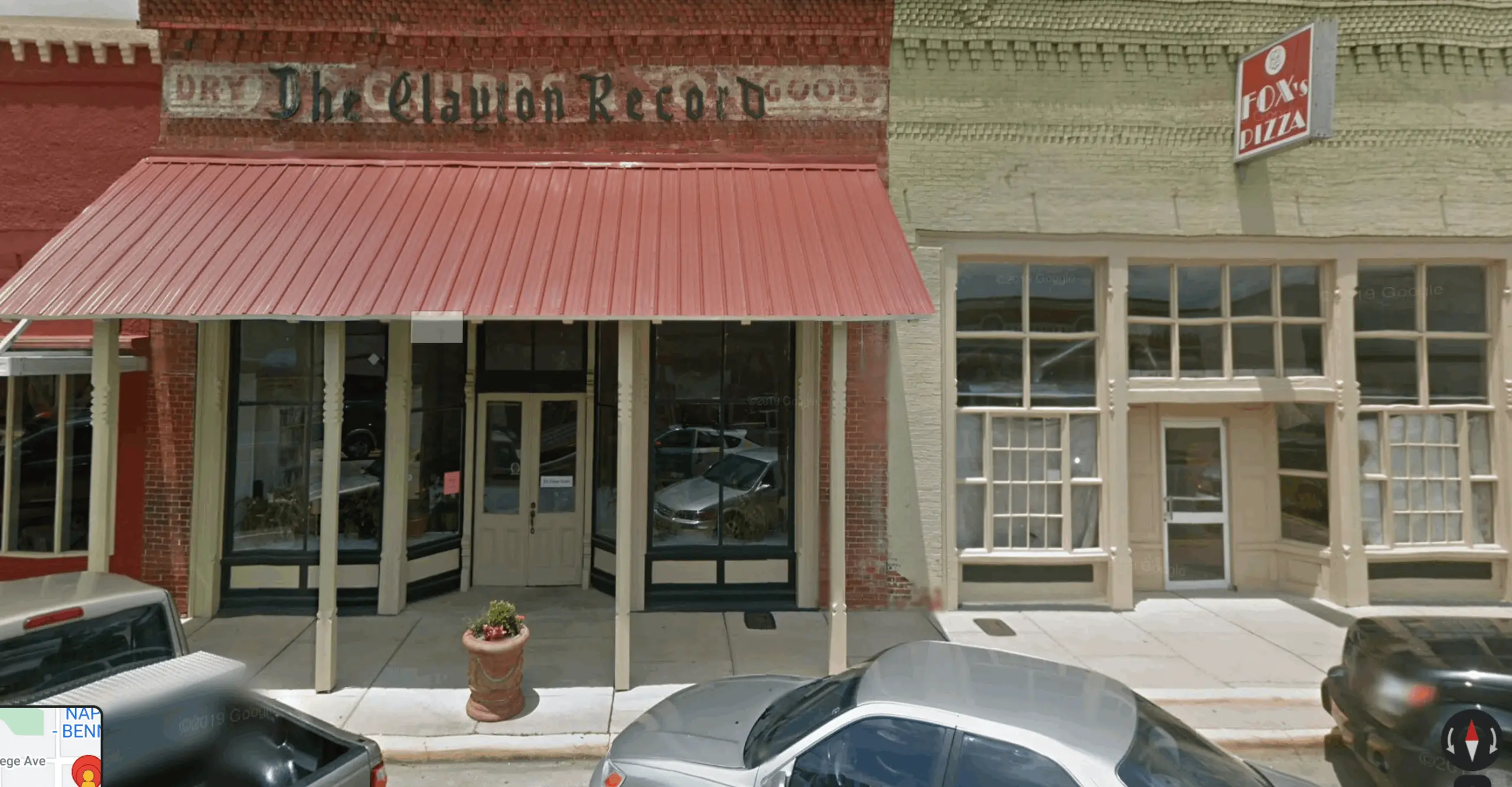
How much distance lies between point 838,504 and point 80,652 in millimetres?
5462

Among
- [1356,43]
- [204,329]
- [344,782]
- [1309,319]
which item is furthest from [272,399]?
[1356,43]

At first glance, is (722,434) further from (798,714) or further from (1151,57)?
(1151,57)

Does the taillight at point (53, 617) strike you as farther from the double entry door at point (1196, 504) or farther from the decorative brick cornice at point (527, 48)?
the double entry door at point (1196, 504)

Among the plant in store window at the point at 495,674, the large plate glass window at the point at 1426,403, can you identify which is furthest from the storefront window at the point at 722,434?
the large plate glass window at the point at 1426,403

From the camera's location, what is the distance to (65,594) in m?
4.26

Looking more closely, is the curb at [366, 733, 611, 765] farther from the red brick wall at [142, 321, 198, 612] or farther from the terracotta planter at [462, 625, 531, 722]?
the red brick wall at [142, 321, 198, 612]

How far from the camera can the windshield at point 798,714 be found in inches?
151

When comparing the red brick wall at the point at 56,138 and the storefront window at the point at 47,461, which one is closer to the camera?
the storefront window at the point at 47,461

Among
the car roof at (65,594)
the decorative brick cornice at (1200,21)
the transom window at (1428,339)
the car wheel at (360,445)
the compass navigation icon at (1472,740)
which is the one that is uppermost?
the decorative brick cornice at (1200,21)

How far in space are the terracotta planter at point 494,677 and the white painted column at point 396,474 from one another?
3.14 metres

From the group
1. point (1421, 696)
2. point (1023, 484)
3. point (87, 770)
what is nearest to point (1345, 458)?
point (1023, 484)

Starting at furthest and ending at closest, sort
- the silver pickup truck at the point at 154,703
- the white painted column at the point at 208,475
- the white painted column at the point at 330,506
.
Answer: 1. the white painted column at the point at 208,475
2. the white painted column at the point at 330,506
3. the silver pickup truck at the point at 154,703

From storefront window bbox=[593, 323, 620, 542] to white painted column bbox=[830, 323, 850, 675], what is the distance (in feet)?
11.5

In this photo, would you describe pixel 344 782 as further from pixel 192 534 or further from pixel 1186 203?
pixel 1186 203
